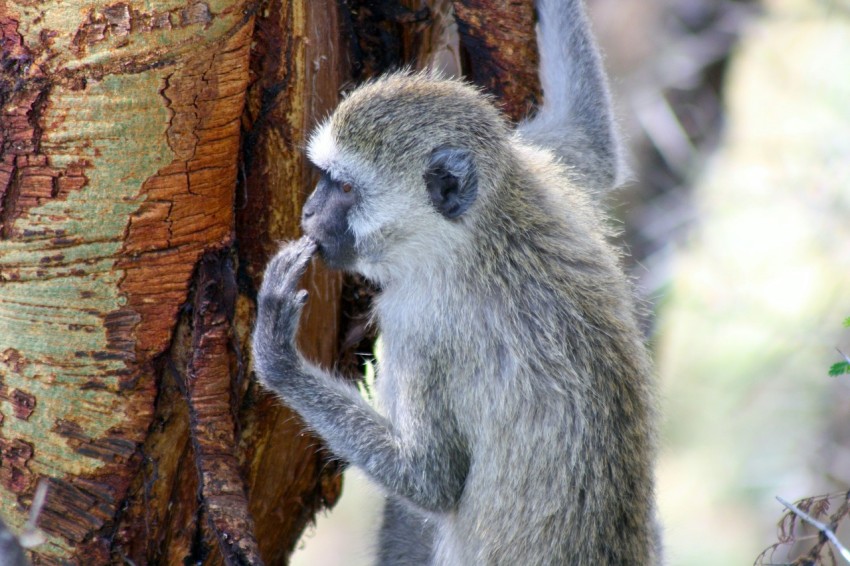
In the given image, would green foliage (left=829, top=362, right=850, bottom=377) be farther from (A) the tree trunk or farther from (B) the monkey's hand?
(A) the tree trunk

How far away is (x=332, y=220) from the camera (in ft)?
Answer: 11.0

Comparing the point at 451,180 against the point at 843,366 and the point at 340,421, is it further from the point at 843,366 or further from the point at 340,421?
the point at 843,366

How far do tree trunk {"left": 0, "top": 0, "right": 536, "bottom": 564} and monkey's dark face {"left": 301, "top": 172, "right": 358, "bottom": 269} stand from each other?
6.2 inches

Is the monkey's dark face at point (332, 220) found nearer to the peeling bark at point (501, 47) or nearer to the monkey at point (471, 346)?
the monkey at point (471, 346)

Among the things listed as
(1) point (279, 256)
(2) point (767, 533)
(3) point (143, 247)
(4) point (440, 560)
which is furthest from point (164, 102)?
(2) point (767, 533)

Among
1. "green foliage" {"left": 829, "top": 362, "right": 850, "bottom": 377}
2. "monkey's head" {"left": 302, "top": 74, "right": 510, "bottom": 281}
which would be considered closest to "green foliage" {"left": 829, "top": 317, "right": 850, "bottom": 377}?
"green foliage" {"left": 829, "top": 362, "right": 850, "bottom": 377}

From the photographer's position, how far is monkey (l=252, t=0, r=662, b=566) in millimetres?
3281

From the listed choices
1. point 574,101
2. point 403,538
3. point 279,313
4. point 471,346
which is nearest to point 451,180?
point 471,346

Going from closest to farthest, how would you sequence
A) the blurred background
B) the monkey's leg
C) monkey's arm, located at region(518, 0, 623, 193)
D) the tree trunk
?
Answer: 1. the tree trunk
2. the monkey's leg
3. monkey's arm, located at region(518, 0, 623, 193)
4. the blurred background

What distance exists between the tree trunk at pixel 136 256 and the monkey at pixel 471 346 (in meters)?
0.24

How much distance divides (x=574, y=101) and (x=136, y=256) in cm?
229

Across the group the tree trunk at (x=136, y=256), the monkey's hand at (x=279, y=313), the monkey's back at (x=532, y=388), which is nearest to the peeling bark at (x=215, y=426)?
the tree trunk at (x=136, y=256)

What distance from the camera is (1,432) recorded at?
2934 mm

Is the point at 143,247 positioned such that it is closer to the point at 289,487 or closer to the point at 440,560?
the point at 289,487
